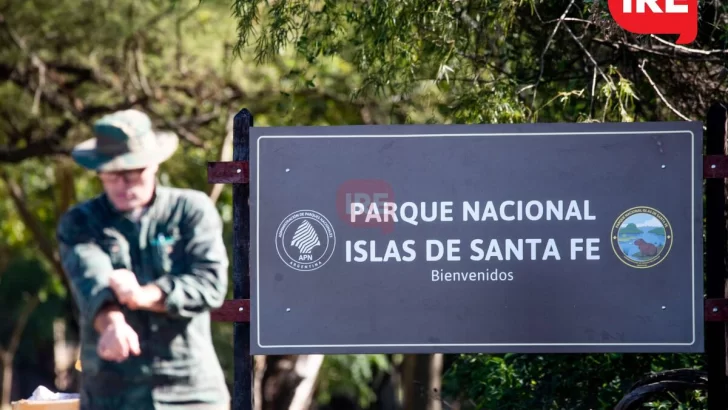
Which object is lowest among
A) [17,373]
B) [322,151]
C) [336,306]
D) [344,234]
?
[17,373]

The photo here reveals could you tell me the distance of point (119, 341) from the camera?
5074mm

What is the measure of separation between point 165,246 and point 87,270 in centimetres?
42

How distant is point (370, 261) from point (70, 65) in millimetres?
9946

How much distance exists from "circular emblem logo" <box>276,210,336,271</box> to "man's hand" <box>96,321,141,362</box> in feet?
3.20

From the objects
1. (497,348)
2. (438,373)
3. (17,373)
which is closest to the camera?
(497,348)

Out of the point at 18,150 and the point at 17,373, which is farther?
the point at 17,373

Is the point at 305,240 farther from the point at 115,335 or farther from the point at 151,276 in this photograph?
the point at 115,335

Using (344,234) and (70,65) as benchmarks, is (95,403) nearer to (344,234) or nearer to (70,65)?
(344,234)

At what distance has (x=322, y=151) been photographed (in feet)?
18.6

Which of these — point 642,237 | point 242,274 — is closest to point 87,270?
point 242,274

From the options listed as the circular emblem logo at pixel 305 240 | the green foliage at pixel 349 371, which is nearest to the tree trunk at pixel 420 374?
the green foliage at pixel 349 371

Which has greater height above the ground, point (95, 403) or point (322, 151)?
point (322, 151)

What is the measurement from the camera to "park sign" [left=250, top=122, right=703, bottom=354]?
5.57 m

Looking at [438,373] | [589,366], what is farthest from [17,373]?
[589,366]
